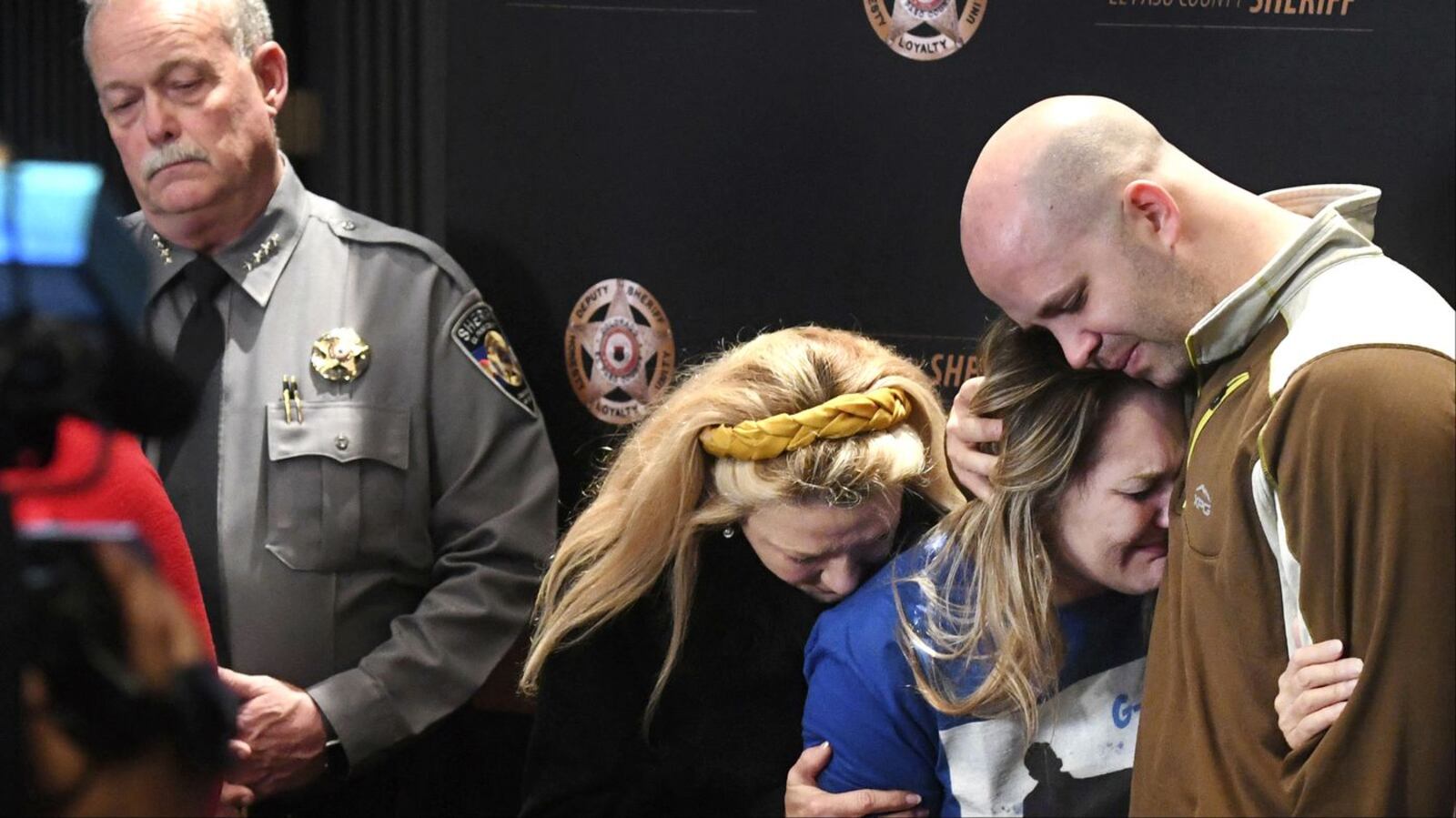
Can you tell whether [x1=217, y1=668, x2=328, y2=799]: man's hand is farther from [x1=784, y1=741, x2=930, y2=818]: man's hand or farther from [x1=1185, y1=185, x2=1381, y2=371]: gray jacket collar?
[x1=1185, y1=185, x2=1381, y2=371]: gray jacket collar

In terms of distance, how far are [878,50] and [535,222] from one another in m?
0.66

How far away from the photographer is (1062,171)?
178 cm

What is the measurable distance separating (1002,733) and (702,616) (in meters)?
0.48

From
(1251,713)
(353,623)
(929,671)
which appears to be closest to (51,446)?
(1251,713)

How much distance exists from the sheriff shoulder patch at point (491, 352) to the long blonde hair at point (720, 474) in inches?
11.8

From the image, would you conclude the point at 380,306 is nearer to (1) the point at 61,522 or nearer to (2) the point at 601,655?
(2) the point at 601,655

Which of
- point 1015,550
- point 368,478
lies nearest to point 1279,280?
point 1015,550

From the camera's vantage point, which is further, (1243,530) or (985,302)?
(985,302)

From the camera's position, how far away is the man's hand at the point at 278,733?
2.34 m

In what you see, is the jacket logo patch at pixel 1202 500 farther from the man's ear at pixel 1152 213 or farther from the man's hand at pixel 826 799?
the man's hand at pixel 826 799

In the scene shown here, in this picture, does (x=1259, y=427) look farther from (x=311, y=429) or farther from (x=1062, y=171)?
(x=311, y=429)

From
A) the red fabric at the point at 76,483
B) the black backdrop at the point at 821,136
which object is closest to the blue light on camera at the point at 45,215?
the red fabric at the point at 76,483

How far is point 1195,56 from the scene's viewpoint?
2512mm

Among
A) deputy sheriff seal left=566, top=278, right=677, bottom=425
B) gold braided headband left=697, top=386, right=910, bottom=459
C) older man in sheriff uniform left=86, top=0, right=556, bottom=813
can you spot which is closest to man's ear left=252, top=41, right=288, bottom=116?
older man in sheriff uniform left=86, top=0, right=556, bottom=813
